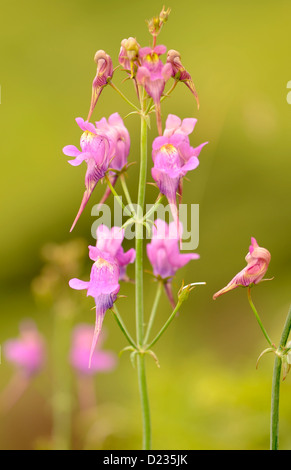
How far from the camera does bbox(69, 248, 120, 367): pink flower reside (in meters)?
0.71

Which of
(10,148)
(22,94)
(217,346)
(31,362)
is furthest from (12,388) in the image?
(22,94)

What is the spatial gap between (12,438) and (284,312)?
3.16 ft

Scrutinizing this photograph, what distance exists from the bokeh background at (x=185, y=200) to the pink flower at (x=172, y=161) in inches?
20.2

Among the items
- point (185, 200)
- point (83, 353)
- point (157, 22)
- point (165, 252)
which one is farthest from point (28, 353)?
point (185, 200)

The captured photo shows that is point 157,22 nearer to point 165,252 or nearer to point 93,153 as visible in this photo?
point 93,153

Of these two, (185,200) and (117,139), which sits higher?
(185,200)

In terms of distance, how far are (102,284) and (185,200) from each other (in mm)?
1494

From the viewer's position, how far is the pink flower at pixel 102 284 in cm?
71

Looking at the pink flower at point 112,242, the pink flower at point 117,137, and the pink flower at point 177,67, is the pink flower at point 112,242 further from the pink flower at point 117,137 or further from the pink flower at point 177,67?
the pink flower at point 177,67

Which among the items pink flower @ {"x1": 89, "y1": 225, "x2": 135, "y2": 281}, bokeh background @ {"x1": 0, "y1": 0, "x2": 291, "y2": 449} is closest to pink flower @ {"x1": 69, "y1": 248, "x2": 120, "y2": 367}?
pink flower @ {"x1": 89, "y1": 225, "x2": 135, "y2": 281}

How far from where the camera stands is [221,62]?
9.12 ft

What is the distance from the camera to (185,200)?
2195 mm

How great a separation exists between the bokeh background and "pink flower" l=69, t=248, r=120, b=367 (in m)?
Result: 0.46

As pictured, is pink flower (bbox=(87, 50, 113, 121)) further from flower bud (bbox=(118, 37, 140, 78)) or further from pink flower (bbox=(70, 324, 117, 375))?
pink flower (bbox=(70, 324, 117, 375))
